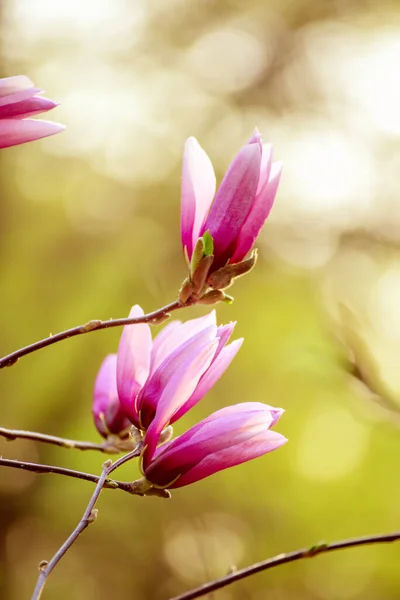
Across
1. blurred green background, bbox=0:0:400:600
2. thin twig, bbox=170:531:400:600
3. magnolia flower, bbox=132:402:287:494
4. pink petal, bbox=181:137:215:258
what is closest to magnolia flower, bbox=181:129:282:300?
pink petal, bbox=181:137:215:258

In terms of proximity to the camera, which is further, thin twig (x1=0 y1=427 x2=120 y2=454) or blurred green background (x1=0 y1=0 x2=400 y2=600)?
blurred green background (x1=0 y1=0 x2=400 y2=600)

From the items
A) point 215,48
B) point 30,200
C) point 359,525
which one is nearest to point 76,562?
point 359,525

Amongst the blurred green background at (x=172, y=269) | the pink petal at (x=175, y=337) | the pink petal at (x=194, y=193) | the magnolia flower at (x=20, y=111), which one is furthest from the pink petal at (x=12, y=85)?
the blurred green background at (x=172, y=269)

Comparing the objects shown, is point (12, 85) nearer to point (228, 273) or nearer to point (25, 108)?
point (25, 108)

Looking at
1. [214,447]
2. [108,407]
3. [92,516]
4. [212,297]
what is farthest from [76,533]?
[108,407]

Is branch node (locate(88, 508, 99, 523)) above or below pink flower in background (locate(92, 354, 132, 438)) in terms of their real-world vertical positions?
above

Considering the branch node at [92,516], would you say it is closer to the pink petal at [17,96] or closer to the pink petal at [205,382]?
the pink petal at [205,382]

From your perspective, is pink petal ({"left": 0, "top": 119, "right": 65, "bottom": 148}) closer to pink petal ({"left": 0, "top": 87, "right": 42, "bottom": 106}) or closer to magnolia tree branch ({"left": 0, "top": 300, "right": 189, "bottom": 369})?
pink petal ({"left": 0, "top": 87, "right": 42, "bottom": 106})
